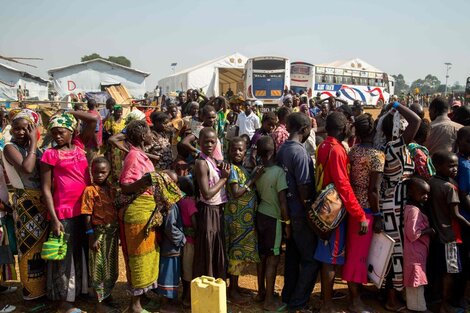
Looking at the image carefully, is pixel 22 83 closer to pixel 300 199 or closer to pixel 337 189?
pixel 300 199

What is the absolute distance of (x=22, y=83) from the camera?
30.8m

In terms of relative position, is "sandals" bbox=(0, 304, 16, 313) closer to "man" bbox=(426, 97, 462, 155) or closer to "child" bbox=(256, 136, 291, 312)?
"child" bbox=(256, 136, 291, 312)

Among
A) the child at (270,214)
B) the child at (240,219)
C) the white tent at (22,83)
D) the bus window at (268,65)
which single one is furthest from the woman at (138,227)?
the white tent at (22,83)

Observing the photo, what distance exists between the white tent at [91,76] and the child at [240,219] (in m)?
27.3

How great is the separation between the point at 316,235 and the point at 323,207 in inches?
15.1

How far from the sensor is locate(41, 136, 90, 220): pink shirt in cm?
338

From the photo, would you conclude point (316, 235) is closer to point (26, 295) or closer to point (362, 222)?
point (362, 222)

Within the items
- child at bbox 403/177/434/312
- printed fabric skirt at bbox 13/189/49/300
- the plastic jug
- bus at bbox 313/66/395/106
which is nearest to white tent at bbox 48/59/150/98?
bus at bbox 313/66/395/106

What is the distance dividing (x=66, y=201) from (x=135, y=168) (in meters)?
0.70

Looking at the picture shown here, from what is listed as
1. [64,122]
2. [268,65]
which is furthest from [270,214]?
[268,65]

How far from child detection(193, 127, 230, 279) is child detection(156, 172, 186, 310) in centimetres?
17

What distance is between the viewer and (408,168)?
139 inches

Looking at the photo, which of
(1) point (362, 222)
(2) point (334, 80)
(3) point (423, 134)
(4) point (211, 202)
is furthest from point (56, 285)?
(2) point (334, 80)

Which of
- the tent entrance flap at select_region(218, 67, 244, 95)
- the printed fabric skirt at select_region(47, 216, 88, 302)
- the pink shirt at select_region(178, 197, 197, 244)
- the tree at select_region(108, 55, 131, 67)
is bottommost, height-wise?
the printed fabric skirt at select_region(47, 216, 88, 302)
